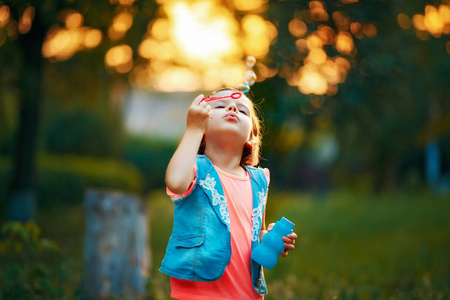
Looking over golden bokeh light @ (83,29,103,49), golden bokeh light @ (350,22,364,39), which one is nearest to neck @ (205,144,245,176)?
golden bokeh light @ (350,22,364,39)

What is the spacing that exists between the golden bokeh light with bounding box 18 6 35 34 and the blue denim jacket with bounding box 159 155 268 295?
672 cm

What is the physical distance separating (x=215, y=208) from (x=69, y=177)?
9641 mm

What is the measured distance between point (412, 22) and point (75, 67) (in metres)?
6.11

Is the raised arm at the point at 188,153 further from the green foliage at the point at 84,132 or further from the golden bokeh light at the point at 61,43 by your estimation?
the green foliage at the point at 84,132

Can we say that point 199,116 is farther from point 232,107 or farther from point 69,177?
point 69,177

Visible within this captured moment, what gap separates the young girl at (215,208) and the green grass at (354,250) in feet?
3.32

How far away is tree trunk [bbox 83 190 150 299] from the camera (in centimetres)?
452

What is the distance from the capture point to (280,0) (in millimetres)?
6703

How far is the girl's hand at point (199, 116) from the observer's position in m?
2.01

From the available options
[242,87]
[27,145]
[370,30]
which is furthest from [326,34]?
[27,145]

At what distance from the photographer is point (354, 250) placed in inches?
318

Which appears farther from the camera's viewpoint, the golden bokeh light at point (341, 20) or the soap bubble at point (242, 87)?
the golden bokeh light at point (341, 20)

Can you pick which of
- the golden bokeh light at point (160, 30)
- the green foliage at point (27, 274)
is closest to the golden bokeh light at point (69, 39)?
the golden bokeh light at point (160, 30)

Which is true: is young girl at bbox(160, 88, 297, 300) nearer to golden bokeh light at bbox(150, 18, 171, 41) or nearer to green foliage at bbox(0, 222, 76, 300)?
green foliage at bbox(0, 222, 76, 300)
